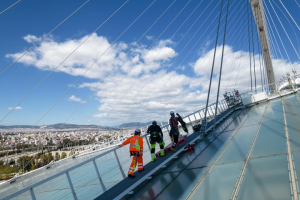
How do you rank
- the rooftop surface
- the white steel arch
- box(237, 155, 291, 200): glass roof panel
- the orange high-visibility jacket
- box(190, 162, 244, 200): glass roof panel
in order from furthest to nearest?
the white steel arch < the orange high-visibility jacket < box(190, 162, 244, 200): glass roof panel < the rooftop surface < box(237, 155, 291, 200): glass roof panel

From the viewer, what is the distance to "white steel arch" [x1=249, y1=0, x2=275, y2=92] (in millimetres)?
24011

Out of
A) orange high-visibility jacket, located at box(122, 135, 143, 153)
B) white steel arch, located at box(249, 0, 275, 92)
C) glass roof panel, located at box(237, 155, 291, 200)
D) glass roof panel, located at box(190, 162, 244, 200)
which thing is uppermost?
white steel arch, located at box(249, 0, 275, 92)

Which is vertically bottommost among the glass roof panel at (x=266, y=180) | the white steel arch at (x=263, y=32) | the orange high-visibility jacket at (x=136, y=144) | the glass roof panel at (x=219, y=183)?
the glass roof panel at (x=219, y=183)

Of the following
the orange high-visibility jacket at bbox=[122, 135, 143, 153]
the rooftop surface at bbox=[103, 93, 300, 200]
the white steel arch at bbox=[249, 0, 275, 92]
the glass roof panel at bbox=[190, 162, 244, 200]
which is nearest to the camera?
the rooftop surface at bbox=[103, 93, 300, 200]

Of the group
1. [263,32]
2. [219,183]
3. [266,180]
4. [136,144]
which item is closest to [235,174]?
[219,183]

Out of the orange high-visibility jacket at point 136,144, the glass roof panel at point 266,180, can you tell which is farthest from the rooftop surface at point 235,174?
the orange high-visibility jacket at point 136,144

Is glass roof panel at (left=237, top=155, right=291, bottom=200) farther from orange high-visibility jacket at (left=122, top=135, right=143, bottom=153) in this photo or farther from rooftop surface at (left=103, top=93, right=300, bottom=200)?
orange high-visibility jacket at (left=122, top=135, right=143, bottom=153)

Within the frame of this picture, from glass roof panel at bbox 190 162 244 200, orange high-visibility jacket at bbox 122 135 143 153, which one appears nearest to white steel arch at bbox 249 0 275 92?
orange high-visibility jacket at bbox 122 135 143 153

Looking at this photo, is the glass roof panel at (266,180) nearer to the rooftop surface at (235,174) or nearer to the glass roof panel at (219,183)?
the rooftop surface at (235,174)

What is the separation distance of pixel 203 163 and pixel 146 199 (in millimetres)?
2117

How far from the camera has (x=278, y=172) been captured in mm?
3633

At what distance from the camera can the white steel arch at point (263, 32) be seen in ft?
78.8

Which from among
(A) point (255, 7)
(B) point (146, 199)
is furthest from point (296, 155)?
(A) point (255, 7)

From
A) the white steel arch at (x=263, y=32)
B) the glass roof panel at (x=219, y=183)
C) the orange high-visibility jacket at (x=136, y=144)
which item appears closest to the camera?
the glass roof panel at (x=219, y=183)
